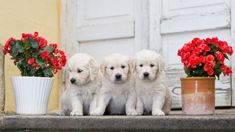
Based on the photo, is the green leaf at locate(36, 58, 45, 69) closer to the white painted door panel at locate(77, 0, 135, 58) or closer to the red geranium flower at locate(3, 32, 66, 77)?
the red geranium flower at locate(3, 32, 66, 77)

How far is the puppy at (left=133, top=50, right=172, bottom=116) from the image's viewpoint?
9.26 feet

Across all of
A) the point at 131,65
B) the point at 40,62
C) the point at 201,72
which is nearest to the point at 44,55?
the point at 40,62

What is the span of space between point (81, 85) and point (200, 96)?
71cm

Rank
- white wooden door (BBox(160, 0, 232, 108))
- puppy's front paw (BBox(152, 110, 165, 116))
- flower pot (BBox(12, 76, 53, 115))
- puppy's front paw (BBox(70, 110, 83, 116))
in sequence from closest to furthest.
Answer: puppy's front paw (BBox(152, 110, 165, 116))
puppy's front paw (BBox(70, 110, 83, 116))
flower pot (BBox(12, 76, 53, 115))
white wooden door (BBox(160, 0, 232, 108))

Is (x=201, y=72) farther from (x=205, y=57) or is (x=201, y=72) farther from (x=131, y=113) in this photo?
(x=131, y=113)

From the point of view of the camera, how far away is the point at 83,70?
290 cm

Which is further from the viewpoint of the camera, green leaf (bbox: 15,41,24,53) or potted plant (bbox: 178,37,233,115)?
green leaf (bbox: 15,41,24,53)

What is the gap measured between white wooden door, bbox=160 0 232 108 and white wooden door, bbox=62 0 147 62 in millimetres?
211

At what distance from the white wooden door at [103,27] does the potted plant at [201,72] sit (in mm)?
928

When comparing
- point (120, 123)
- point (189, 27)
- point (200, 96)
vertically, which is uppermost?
point (189, 27)

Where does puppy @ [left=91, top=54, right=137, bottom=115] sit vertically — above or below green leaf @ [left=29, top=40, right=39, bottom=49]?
below

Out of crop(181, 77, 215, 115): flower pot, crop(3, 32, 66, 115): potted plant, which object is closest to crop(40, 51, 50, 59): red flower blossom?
crop(3, 32, 66, 115): potted plant

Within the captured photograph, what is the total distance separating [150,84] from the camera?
2895 millimetres

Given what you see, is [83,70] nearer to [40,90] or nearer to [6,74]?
[40,90]
